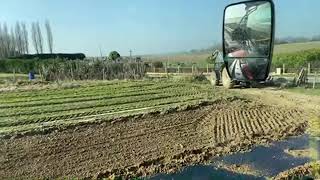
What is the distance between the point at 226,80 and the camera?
921 inches

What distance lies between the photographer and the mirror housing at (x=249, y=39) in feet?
60.6

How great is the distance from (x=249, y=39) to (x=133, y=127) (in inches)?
310

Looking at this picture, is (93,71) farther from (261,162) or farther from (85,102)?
(261,162)

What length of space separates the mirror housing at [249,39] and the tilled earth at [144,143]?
3593mm

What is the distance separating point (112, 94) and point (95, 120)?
670cm

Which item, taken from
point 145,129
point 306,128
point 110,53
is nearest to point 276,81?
point 306,128

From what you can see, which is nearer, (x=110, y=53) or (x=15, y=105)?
(x=15, y=105)

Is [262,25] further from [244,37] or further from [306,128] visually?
[306,128]

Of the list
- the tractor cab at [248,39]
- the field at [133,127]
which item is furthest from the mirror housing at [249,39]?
the field at [133,127]

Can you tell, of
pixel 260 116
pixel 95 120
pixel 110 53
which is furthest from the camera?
pixel 110 53

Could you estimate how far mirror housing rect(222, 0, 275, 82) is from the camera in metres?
18.5

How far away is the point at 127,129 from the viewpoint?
43.4ft

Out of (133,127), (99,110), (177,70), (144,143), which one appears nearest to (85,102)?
(99,110)

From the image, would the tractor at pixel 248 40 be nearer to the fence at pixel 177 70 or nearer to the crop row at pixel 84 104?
the crop row at pixel 84 104
